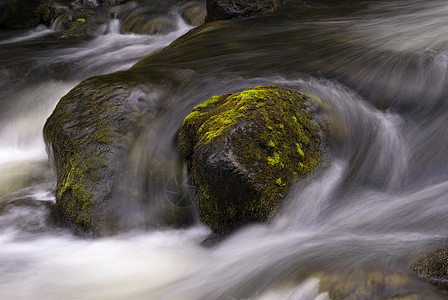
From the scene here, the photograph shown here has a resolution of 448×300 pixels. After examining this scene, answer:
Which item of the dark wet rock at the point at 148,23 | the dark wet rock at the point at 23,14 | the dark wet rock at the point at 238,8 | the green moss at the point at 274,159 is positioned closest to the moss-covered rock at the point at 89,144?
the green moss at the point at 274,159

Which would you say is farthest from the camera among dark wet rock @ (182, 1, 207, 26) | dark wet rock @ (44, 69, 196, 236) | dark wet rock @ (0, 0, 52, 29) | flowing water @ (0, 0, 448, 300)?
dark wet rock @ (0, 0, 52, 29)

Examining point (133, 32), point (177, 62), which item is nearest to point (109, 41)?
point (133, 32)

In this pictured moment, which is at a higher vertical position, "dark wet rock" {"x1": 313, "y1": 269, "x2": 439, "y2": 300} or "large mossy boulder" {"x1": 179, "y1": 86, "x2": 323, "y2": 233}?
"large mossy boulder" {"x1": 179, "y1": 86, "x2": 323, "y2": 233}

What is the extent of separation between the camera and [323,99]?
177 inches

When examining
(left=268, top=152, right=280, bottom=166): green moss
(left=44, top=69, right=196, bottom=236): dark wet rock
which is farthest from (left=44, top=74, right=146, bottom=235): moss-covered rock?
(left=268, top=152, right=280, bottom=166): green moss

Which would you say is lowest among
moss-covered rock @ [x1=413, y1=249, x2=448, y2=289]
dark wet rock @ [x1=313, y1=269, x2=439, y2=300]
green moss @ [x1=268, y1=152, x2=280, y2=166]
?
dark wet rock @ [x1=313, y1=269, x2=439, y2=300]

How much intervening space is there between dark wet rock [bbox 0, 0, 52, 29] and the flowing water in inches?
214

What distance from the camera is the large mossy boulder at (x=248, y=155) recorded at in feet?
11.5

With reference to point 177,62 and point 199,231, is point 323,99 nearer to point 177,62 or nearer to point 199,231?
point 199,231

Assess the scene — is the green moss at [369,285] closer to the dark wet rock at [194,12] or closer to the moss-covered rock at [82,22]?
the dark wet rock at [194,12]

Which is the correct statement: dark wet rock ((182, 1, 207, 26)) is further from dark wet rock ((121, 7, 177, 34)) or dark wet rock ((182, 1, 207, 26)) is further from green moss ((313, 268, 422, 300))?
green moss ((313, 268, 422, 300))

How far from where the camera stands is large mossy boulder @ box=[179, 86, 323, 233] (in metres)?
3.49

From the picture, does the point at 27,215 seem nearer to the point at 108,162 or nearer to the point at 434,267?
the point at 108,162

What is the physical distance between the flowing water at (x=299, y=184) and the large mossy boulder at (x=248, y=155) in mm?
163
